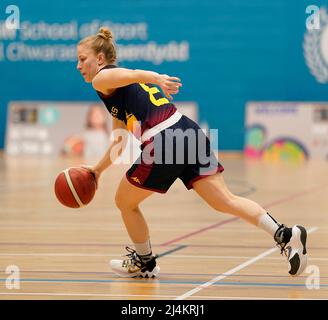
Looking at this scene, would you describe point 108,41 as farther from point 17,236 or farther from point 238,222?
point 238,222

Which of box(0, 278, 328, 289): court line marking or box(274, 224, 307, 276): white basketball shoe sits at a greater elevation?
box(274, 224, 307, 276): white basketball shoe

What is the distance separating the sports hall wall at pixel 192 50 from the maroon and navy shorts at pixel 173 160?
42.2 feet

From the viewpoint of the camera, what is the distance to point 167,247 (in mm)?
6230

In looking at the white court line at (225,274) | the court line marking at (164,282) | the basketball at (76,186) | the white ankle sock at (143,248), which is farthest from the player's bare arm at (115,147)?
the white court line at (225,274)

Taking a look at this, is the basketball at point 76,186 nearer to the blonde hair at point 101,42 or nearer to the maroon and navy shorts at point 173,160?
the maroon and navy shorts at point 173,160

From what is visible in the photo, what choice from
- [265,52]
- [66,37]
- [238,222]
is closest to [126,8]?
[66,37]

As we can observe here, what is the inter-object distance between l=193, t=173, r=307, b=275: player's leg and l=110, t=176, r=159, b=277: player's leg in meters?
0.37

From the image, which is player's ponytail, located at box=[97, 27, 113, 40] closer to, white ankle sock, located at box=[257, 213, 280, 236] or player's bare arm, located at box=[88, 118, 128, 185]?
player's bare arm, located at box=[88, 118, 128, 185]

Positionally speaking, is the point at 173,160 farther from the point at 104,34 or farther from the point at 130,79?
the point at 104,34

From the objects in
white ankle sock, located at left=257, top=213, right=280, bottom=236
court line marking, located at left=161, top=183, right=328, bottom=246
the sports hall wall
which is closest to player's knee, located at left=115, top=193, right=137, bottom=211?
white ankle sock, located at left=257, top=213, right=280, bottom=236

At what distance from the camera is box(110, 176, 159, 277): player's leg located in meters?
4.89

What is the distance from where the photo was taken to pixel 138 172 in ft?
15.7
